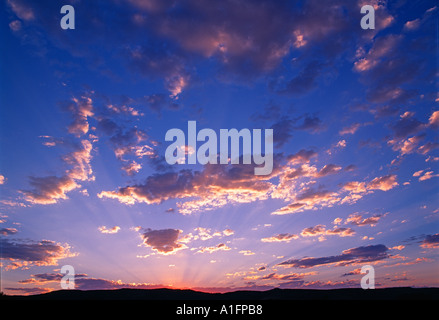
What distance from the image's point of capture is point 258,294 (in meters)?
92.8

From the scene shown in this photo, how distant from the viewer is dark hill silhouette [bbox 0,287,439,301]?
78562 mm

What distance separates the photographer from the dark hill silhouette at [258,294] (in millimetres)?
78562

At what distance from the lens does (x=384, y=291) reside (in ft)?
282
